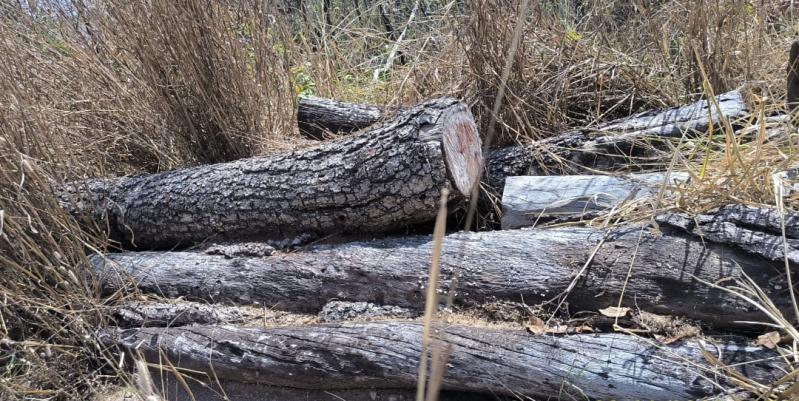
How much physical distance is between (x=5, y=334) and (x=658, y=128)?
9.35 ft

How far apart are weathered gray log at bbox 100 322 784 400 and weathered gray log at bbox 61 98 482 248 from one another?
548 mm

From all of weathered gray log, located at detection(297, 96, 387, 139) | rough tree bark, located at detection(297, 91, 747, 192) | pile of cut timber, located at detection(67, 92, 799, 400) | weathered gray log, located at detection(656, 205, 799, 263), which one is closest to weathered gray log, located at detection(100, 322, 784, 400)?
pile of cut timber, located at detection(67, 92, 799, 400)

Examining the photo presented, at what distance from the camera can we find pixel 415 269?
2.52 meters

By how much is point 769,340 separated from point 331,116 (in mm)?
2657

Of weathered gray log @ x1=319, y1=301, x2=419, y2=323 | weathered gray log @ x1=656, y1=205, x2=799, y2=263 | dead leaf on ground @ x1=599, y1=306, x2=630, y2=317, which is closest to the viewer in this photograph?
weathered gray log @ x1=656, y1=205, x2=799, y2=263

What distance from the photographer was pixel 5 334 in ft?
8.11

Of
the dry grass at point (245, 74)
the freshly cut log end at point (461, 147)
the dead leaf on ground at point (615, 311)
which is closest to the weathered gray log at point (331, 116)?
the dry grass at point (245, 74)

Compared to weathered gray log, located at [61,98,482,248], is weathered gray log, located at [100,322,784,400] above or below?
below

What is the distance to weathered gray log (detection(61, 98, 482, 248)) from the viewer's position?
8.46ft

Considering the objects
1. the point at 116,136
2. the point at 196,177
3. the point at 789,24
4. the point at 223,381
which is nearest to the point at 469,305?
the point at 223,381

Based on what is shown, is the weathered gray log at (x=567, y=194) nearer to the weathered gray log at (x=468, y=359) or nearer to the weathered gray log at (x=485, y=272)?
the weathered gray log at (x=485, y=272)

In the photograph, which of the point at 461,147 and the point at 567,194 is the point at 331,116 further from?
the point at 567,194

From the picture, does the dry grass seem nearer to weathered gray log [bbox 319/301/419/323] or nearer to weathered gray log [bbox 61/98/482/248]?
weathered gray log [bbox 61/98/482/248]

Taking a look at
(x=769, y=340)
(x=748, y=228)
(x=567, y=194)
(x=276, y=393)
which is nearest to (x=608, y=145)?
(x=567, y=194)
